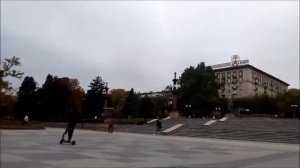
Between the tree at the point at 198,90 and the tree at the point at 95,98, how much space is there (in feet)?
83.9

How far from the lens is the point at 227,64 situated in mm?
134750

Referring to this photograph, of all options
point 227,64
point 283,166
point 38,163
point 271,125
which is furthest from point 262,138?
point 227,64

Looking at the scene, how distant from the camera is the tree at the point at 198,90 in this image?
89375 mm

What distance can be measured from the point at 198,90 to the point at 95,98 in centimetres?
3144

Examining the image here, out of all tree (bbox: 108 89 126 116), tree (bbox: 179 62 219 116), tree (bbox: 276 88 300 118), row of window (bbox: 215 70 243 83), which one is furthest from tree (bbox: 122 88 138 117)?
row of window (bbox: 215 70 243 83)

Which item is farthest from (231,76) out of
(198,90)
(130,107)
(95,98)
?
(95,98)

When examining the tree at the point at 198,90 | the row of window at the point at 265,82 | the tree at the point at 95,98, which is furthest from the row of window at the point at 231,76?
the tree at the point at 95,98

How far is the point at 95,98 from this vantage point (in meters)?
68.8

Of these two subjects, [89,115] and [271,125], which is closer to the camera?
[271,125]

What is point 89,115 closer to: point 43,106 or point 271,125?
point 43,106

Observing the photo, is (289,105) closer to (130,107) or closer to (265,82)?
(130,107)

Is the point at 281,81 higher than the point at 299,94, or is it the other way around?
the point at 281,81

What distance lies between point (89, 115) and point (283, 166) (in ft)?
206

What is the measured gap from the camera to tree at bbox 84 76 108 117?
66000 millimetres
